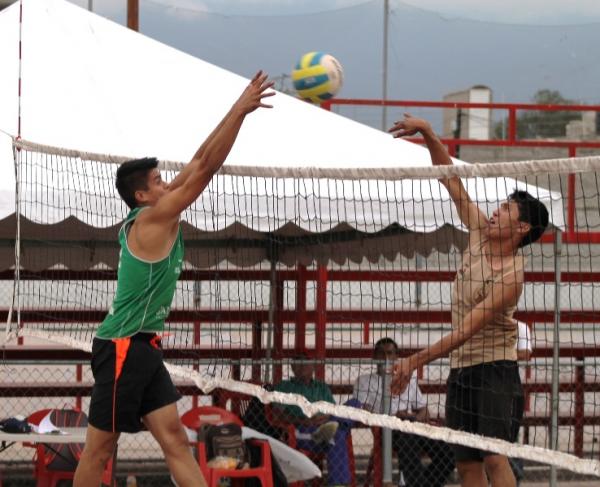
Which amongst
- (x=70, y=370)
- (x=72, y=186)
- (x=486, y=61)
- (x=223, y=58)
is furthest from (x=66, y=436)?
(x=486, y=61)

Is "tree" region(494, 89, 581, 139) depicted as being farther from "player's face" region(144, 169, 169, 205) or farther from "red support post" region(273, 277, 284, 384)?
"player's face" region(144, 169, 169, 205)

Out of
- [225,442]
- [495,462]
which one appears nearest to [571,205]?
[225,442]

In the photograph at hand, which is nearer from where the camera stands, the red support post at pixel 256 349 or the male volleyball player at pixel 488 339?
the male volleyball player at pixel 488 339

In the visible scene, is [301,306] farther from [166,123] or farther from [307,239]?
[166,123]

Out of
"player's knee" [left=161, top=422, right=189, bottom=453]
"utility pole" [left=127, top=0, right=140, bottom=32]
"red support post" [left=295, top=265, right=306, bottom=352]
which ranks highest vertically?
"utility pole" [left=127, top=0, right=140, bottom=32]

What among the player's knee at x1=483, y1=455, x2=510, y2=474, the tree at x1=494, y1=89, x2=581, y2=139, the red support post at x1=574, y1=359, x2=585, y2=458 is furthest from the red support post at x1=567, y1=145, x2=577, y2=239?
the tree at x1=494, y1=89, x2=581, y2=139

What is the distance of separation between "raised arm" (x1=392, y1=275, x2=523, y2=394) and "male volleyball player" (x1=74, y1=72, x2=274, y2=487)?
3.43 feet

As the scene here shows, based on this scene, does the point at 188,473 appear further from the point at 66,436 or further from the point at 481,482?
the point at 66,436

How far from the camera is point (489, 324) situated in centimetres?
546

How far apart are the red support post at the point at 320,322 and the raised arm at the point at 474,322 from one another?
10.5ft

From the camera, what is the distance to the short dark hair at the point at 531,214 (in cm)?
550

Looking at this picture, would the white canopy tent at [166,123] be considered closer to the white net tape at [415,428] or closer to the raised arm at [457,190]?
the white net tape at [415,428]

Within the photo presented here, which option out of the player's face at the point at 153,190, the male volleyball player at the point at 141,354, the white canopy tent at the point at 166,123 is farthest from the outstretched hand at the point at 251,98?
the white canopy tent at the point at 166,123

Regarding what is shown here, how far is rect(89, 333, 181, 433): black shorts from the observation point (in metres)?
5.30
